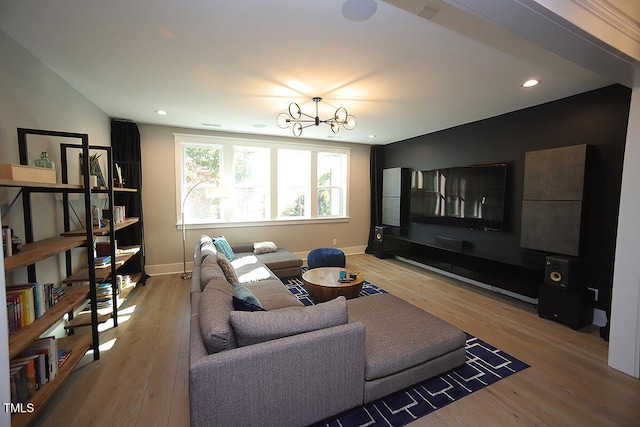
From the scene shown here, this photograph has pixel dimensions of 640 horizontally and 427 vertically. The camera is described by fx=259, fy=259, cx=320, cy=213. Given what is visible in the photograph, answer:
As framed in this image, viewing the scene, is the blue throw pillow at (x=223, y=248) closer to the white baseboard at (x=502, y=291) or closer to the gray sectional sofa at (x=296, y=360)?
the gray sectional sofa at (x=296, y=360)

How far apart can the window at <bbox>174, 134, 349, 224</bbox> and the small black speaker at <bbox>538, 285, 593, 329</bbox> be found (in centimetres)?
379

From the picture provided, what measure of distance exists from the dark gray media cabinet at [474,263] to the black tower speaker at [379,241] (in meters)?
0.22

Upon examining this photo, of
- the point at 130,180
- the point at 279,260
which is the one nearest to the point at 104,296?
the point at 130,180

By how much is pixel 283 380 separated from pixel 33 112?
291cm

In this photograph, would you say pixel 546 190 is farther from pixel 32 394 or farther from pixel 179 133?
pixel 179 133

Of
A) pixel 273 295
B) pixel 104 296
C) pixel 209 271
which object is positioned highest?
pixel 209 271

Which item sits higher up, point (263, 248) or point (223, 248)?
point (223, 248)

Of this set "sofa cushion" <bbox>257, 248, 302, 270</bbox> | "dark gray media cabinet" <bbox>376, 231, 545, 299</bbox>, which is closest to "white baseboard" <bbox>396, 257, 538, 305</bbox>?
"dark gray media cabinet" <bbox>376, 231, 545, 299</bbox>

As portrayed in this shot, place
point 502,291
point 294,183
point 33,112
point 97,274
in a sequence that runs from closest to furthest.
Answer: point 33,112, point 97,274, point 502,291, point 294,183

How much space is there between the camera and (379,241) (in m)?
5.74

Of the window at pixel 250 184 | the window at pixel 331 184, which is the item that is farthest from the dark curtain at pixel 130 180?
the window at pixel 331 184

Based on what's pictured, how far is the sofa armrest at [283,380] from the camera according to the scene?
50.1 inches

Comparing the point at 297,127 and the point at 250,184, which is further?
the point at 250,184

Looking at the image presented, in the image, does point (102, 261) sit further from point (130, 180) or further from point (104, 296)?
point (130, 180)
